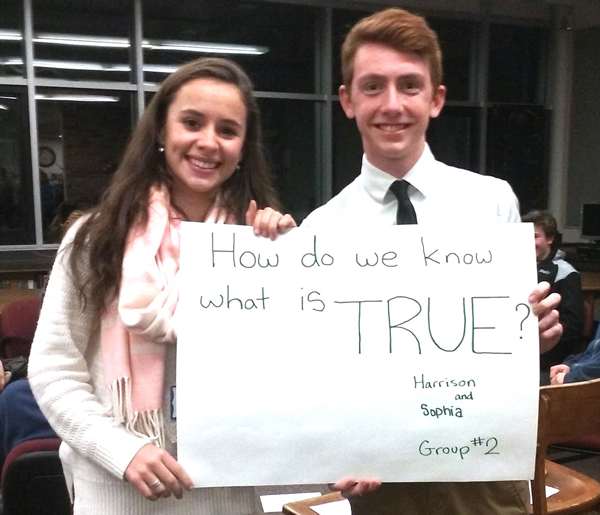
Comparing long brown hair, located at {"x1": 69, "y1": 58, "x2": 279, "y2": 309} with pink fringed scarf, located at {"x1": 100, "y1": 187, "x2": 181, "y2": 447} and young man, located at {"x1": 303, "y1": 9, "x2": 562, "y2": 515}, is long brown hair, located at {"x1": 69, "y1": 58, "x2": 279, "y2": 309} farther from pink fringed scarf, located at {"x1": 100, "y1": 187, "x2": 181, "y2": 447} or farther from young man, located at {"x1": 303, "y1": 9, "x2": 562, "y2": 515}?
young man, located at {"x1": 303, "y1": 9, "x2": 562, "y2": 515}

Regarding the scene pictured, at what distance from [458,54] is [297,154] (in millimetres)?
2411

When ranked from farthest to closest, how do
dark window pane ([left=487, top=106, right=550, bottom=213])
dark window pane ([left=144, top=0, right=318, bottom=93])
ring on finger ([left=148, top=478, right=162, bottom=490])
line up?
dark window pane ([left=487, top=106, right=550, bottom=213]), dark window pane ([left=144, top=0, right=318, bottom=93]), ring on finger ([left=148, top=478, right=162, bottom=490])

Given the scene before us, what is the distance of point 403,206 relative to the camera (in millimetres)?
1246

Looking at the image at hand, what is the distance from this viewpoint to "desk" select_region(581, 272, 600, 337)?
12.7ft

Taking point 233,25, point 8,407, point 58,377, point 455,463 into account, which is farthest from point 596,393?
point 233,25

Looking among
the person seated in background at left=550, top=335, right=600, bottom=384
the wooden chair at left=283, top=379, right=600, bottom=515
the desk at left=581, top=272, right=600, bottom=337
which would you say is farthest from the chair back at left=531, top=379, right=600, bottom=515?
the desk at left=581, top=272, right=600, bottom=337

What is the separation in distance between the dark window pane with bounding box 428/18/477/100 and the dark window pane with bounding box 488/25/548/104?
0.27 metres

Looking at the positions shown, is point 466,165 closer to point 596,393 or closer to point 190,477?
point 596,393

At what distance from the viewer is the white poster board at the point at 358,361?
1095mm

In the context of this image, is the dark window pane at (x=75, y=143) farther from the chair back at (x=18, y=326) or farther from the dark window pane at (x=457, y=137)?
the dark window pane at (x=457, y=137)

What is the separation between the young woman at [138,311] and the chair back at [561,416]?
755 millimetres

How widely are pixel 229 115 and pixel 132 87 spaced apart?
5.34 m

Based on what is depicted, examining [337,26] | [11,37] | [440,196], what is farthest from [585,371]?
[11,37]

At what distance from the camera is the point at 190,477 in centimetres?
107
